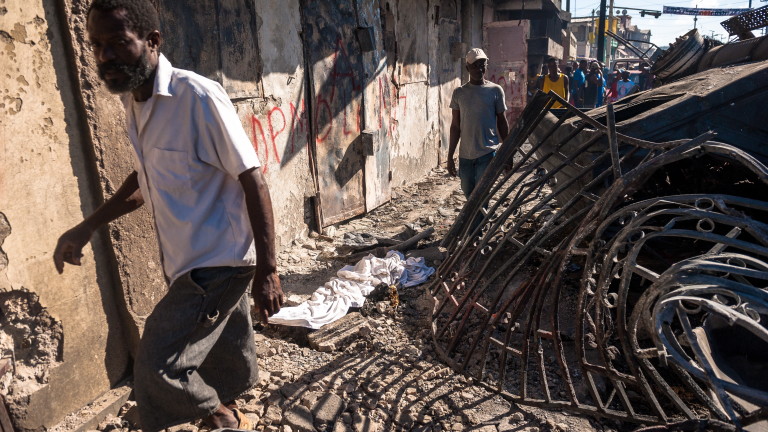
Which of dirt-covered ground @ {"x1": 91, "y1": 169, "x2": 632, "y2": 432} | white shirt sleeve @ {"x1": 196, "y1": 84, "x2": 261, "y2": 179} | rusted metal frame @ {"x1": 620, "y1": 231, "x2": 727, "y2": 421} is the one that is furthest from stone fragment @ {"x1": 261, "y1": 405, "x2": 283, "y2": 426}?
rusted metal frame @ {"x1": 620, "y1": 231, "x2": 727, "y2": 421}

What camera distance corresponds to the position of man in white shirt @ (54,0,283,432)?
66.6 inches

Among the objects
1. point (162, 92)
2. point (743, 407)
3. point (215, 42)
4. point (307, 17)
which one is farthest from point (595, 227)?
point (307, 17)

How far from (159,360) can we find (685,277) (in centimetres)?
168

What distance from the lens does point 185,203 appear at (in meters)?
1.77

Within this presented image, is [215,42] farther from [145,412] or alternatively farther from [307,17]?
[145,412]

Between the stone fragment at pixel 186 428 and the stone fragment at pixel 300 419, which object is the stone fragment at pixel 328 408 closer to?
the stone fragment at pixel 300 419

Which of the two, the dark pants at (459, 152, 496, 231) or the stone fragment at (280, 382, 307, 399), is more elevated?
the dark pants at (459, 152, 496, 231)

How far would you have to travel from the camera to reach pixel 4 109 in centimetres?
199

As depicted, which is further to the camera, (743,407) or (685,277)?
(743,407)

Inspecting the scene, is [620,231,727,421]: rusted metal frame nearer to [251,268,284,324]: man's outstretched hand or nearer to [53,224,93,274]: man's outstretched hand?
[251,268,284,324]: man's outstretched hand

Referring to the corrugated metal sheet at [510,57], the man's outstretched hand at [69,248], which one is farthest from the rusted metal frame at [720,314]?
the corrugated metal sheet at [510,57]

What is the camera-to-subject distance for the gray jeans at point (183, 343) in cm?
176

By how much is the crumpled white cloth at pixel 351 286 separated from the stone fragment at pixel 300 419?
2.66ft

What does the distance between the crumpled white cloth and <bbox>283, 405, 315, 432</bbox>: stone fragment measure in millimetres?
809
